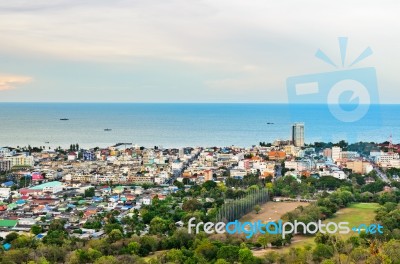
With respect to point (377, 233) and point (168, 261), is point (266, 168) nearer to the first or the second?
point (377, 233)

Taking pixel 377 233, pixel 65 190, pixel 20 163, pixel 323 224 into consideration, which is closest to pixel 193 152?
pixel 20 163

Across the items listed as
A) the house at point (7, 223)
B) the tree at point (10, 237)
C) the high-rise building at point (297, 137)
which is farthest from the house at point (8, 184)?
the high-rise building at point (297, 137)

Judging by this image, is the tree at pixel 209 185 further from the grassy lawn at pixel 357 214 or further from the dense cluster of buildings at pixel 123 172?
the grassy lawn at pixel 357 214

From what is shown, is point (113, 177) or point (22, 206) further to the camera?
point (113, 177)

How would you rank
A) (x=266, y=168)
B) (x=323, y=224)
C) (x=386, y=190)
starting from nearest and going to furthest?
1. (x=323, y=224)
2. (x=386, y=190)
3. (x=266, y=168)

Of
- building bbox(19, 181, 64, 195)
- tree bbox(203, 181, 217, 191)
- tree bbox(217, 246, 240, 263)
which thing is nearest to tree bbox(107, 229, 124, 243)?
tree bbox(217, 246, 240, 263)

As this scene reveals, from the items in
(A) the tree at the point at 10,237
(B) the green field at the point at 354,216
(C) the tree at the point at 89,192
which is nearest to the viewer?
(A) the tree at the point at 10,237

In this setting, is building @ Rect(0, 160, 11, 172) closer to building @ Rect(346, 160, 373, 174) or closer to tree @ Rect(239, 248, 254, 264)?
building @ Rect(346, 160, 373, 174)

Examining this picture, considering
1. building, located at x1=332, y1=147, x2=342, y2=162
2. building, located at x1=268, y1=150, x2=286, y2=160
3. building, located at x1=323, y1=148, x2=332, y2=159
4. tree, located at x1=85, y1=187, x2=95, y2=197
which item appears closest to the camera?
tree, located at x1=85, y1=187, x2=95, y2=197

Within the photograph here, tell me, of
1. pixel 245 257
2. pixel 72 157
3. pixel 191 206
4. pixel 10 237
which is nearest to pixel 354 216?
pixel 191 206

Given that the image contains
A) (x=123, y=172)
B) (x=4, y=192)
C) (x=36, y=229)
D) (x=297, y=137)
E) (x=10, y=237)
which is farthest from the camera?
(x=297, y=137)

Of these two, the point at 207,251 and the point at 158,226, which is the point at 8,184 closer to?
the point at 158,226
